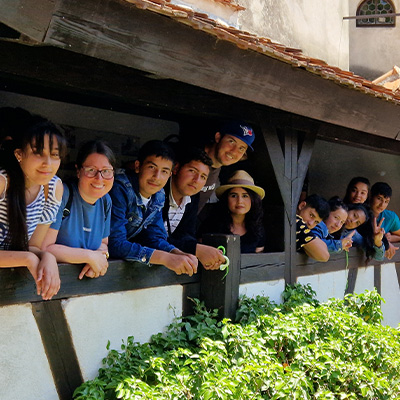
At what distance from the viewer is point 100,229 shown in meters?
3.60

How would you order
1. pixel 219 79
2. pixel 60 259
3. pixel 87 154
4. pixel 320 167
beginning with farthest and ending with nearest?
pixel 320 167, pixel 219 79, pixel 87 154, pixel 60 259

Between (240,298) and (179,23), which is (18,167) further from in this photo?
(240,298)

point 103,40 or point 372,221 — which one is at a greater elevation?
point 103,40

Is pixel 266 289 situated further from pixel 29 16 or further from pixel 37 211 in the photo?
pixel 29 16

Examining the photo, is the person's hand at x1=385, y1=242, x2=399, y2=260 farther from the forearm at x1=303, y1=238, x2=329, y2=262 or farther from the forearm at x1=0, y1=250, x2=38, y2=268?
the forearm at x1=0, y1=250, x2=38, y2=268

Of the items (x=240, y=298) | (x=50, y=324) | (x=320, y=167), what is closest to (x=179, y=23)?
(x=50, y=324)

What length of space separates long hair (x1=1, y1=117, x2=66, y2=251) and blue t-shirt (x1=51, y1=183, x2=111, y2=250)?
13.6 inches

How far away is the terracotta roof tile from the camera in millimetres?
3139

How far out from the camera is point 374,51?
15500 mm

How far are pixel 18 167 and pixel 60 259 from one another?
59 cm

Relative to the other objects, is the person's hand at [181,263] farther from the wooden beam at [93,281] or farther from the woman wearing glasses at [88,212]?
the woman wearing glasses at [88,212]

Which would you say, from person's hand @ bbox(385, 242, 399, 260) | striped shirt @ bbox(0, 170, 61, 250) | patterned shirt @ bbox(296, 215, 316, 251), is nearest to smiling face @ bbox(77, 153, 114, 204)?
striped shirt @ bbox(0, 170, 61, 250)

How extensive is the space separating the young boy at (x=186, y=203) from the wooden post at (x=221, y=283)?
0.10 m

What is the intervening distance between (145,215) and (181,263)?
1.39 feet
